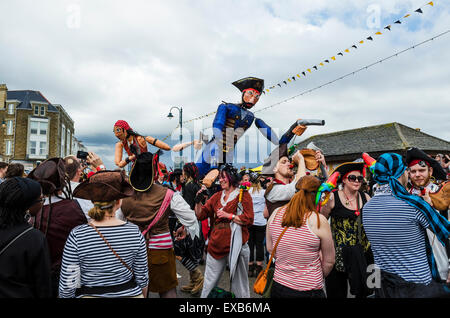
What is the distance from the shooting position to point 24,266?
1.93 m

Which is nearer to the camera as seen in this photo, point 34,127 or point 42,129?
point 34,127

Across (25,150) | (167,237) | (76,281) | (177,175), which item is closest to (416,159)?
(167,237)

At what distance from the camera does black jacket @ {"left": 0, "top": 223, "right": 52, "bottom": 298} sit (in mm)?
1889

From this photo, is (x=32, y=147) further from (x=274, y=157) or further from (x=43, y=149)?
(x=274, y=157)

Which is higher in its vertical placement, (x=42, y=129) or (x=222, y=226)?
(x=42, y=129)

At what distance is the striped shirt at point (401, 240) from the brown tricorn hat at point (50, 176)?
2.91m

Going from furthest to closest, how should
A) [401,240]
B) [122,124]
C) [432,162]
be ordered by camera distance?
[122,124] → [432,162] → [401,240]

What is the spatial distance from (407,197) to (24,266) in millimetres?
2815

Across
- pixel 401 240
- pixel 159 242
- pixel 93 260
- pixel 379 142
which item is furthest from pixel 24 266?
pixel 379 142

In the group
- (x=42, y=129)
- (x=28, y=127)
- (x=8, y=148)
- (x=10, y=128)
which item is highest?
(x=28, y=127)

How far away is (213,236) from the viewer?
3980 millimetres

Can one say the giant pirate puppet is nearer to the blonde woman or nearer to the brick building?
the blonde woman

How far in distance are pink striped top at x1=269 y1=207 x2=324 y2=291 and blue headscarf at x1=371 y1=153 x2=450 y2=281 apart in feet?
2.54

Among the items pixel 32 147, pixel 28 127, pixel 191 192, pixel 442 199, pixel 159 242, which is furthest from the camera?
pixel 32 147
